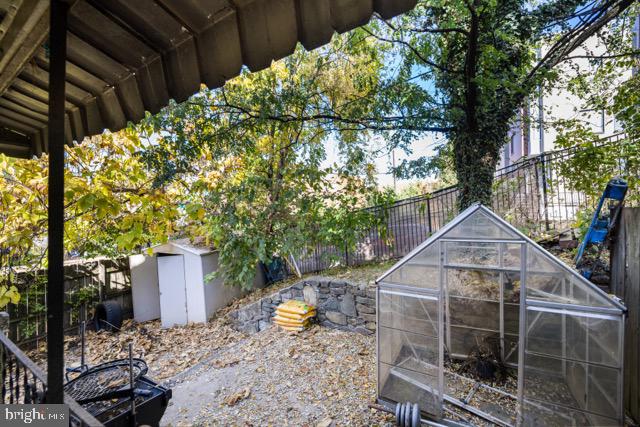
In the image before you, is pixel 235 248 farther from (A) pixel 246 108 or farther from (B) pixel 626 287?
(B) pixel 626 287

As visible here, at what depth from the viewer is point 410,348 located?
3346 millimetres

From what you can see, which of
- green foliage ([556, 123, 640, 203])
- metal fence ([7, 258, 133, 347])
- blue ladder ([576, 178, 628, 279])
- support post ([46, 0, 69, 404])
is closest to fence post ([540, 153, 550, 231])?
green foliage ([556, 123, 640, 203])

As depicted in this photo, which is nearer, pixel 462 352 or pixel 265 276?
pixel 462 352

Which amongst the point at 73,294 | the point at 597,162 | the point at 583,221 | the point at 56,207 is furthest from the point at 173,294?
the point at 597,162

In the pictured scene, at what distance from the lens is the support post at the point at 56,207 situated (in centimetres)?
105

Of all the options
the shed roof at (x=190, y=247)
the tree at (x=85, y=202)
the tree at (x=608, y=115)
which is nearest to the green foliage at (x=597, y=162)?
the tree at (x=608, y=115)

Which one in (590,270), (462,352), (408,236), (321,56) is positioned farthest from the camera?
(408,236)

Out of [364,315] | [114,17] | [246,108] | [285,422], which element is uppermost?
[246,108]

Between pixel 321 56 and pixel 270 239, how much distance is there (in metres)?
3.89

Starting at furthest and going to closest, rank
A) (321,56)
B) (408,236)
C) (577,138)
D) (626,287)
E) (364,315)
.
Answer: (408,236), (321,56), (364,315), (577,138), (626,287)

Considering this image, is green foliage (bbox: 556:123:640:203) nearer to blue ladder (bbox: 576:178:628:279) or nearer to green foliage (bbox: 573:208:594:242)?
green foliage (bbox: 573:208:594:242)

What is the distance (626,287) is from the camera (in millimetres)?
3129

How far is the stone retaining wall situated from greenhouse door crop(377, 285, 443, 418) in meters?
1.55

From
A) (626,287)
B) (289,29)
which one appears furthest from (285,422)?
(626,287)
